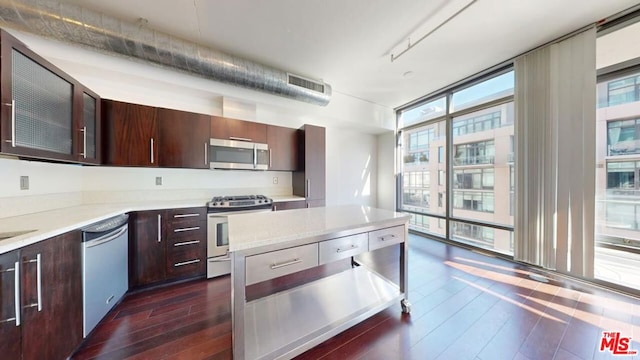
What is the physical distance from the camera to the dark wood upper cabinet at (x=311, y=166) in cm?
351

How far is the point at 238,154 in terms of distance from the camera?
3020 millimetres

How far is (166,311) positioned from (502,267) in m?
4.01

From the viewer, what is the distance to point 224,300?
6.79ft

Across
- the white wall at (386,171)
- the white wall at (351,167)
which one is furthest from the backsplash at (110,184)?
the white wall at (386,171)

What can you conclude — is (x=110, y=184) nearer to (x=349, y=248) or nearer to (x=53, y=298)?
(x=53, y=298)

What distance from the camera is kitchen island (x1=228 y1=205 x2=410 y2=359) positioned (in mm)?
1148

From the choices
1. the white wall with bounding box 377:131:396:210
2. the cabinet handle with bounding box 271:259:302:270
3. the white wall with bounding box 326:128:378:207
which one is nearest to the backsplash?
the white wall with bounding box 326:128:378:207

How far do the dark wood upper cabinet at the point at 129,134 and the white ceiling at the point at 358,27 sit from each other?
920 millimetres

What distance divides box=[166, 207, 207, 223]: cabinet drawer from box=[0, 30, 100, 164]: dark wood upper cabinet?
905mm

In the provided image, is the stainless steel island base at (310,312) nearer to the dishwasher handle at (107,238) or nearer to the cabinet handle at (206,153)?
the dishwasher handle at (107,238)

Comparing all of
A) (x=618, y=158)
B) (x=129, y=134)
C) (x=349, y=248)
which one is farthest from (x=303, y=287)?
(x=618, y=158)

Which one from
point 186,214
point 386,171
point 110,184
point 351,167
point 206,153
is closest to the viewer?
point 186,214

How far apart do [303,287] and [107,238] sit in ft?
5.85

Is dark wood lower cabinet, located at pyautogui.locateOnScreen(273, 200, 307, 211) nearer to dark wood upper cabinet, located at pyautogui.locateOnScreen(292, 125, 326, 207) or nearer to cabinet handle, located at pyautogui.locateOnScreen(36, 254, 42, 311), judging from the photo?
dark wood upper cabinet, located at pyautogui.locateOnScreen(292, 125, 326, 207)
